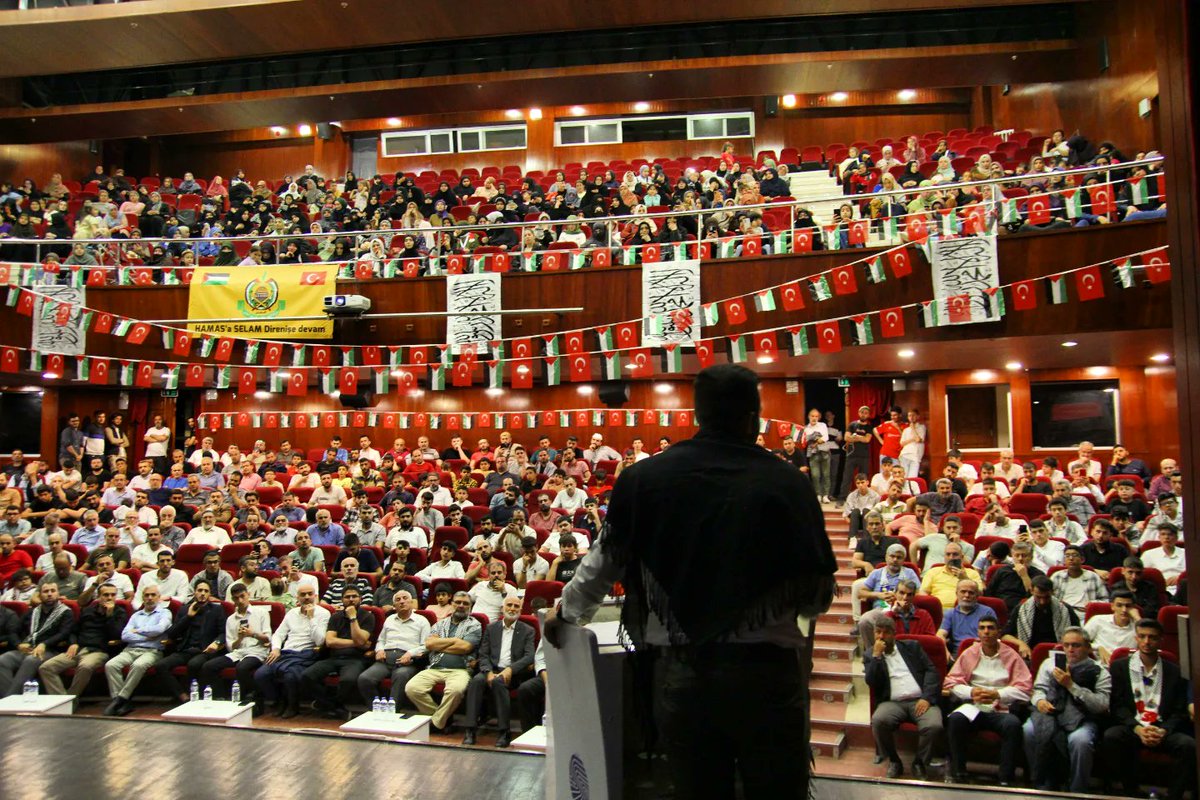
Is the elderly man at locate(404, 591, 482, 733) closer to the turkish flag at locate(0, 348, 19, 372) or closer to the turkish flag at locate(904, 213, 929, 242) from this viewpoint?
the turkish flag at locate(904, 213, 929, 242)

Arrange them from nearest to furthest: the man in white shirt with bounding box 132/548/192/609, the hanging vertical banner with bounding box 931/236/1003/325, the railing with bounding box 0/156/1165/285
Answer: the man in white shirt with bounding box 132/548/192/609, the hanging vertical banner with bounding box 931/236/1003/325, the railing with bounding box 0/156/1165/285

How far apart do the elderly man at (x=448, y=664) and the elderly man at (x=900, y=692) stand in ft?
8.55

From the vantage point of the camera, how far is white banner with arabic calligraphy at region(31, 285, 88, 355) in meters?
10.4

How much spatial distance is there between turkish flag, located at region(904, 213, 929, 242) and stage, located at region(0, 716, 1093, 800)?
6536mm

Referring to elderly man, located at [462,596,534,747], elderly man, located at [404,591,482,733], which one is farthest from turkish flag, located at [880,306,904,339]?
elderly man, located at [404,591,482,733]

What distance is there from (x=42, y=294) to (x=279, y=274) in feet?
8.46

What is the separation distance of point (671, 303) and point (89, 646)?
5.83 meters

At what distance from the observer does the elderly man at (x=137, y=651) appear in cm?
653

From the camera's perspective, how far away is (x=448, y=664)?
6336 millimetres

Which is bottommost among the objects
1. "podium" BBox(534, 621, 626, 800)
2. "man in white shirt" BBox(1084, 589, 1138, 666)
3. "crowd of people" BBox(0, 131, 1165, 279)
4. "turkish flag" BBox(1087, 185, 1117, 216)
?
"man in white shirt" BBox(1084, 589, 1138, 666)

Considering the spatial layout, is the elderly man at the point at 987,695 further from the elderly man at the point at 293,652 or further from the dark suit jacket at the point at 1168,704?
the elderly man at the point at 293,652

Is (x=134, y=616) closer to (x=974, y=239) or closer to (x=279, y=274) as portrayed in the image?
(x=279, y=274)

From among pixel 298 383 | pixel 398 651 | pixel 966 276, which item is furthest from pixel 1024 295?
pixel 298 383

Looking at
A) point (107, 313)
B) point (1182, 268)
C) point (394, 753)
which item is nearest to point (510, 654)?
point (394, 753)
